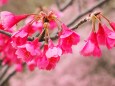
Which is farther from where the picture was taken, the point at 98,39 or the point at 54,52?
the point at 98,39

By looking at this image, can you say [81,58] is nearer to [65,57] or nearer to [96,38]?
[65,57]

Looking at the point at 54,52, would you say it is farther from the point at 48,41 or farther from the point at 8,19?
the point at 8,19

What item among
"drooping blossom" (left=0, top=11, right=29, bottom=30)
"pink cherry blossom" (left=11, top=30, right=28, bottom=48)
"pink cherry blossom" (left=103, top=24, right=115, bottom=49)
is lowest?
"pink cherry blossom" (left=103, top=24, right=115, bottom=49)

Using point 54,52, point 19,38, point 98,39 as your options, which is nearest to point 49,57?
point 54,52

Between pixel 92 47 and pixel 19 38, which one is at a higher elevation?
pixel 19 38

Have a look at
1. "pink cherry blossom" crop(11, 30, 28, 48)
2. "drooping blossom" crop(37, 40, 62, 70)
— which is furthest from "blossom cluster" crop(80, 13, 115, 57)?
"pink cherry blossom" crop(11, 30, 28, 48)

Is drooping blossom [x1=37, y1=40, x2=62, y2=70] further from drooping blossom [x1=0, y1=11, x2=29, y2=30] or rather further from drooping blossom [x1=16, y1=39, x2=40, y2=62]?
drooping blossom [x1=0, y1=11, x2=29, y2=30]

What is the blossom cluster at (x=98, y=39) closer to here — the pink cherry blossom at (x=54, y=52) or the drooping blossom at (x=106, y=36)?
the drooping blossom at (x=106, y=36)

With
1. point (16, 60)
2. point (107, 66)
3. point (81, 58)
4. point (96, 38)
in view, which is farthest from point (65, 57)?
point (96, 38)
